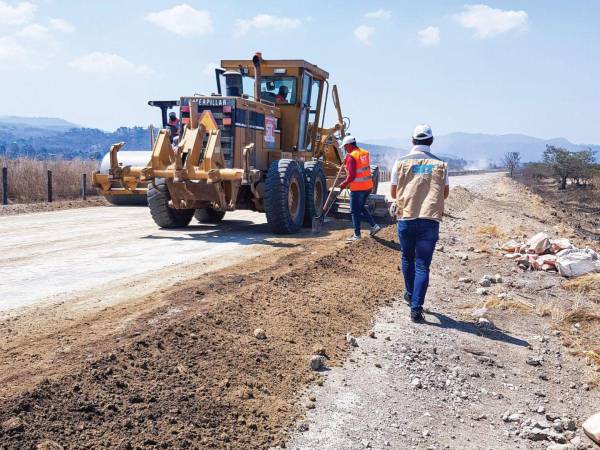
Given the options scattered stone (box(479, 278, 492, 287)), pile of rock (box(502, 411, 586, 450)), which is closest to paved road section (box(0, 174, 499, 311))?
scattered stone (box(479, 278, 492, 287))

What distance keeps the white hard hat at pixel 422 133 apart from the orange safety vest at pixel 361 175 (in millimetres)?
3908

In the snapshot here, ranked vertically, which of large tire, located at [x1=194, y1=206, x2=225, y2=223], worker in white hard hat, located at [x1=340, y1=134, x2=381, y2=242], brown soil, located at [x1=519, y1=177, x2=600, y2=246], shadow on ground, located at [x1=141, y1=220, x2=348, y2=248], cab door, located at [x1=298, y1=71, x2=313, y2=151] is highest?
cab door, located at [x1=298, y1=71, x2=313, y2=151]

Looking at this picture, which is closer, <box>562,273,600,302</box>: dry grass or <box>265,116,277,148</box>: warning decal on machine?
<box>562,273,600,302</box>: dry grass

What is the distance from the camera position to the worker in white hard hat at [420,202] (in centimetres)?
591

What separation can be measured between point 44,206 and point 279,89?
26.4 feet

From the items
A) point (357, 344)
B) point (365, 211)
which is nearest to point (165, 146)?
point (365, 211)

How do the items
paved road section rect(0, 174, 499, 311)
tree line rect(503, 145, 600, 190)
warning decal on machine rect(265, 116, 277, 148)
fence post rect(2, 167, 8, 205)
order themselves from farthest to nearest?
tree line rect(503, 145, 600, 190)
fence post rect(2, 167, 8, 205)
warning decal on machine rect(265, 116, 277, 148)
paved road section rect(0, 174, 499, 311)

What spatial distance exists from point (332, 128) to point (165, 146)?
6.45 m

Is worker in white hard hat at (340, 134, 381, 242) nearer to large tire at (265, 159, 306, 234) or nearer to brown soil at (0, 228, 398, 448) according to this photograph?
large tire at (265, 159, 306, 234)

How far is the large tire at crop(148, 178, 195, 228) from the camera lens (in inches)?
433

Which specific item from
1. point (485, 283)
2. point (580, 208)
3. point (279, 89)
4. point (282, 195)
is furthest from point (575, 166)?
point (485, 283)

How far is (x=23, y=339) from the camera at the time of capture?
4609 mm

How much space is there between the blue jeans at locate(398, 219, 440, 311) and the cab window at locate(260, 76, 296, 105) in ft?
24.6

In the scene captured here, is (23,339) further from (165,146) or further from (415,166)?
(165,146)
